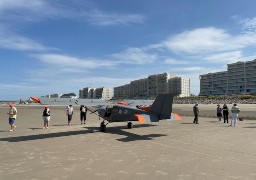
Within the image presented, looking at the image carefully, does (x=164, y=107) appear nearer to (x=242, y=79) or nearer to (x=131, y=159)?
(x=131, y=159)

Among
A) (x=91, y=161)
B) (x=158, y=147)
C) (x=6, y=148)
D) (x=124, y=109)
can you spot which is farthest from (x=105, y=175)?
(x=124, y=109)

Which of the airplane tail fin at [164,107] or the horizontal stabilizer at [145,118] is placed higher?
the airplane tail fin at [164,107]

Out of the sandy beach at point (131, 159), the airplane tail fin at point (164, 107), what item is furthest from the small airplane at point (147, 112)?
→ the sandy beach at point (131, 159)

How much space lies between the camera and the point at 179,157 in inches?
393

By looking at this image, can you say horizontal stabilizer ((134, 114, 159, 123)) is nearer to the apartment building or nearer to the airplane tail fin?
the airplane tail fin

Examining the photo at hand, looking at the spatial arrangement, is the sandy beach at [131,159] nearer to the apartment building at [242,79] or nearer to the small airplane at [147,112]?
the small airplane at [147,112]

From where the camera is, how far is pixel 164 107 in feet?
56.6

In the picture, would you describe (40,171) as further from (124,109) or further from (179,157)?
(124,109)

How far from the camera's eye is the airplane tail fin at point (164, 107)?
56.2 feet

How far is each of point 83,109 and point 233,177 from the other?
686 inches

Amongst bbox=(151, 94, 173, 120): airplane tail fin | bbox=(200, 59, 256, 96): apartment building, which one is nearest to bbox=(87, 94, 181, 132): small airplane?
bbox=(151, 94, 173, 120): airplane tail fin

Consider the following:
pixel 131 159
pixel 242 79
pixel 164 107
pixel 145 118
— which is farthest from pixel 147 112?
pixel 242 79

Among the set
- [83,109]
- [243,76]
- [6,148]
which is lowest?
[6,148]

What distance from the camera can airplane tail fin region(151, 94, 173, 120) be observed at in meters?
17.1
